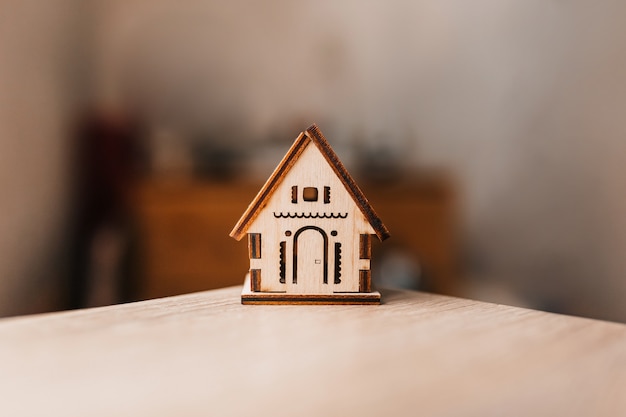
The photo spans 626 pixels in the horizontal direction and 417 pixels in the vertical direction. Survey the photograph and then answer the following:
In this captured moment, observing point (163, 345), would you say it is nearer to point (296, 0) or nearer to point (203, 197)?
point (203, 197)

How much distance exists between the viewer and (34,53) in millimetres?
1268

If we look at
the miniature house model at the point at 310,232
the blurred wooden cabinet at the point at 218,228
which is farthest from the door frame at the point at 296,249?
the blurred wooden cabinet at the point at 218,228

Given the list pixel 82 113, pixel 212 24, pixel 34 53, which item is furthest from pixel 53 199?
pixel 212 24

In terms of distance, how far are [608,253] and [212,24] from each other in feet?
3.35

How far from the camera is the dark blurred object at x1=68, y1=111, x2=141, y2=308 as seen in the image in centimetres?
135

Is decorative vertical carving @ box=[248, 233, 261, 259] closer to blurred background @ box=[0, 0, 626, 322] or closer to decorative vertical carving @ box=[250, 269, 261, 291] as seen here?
decorative vertical carving @ box=[250, 269, 261, 291]

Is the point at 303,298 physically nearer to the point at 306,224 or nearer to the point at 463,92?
the point at 306,224

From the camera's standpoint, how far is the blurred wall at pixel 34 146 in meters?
1.20

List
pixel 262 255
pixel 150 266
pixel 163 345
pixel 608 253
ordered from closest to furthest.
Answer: pixel 163 345 < pixel 262 255 < pixel 608 253 < pixel 150 266

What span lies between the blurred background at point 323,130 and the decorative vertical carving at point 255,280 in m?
0.40

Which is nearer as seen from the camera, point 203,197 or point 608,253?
point 608,253

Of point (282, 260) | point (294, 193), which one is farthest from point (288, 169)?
point (282, 260)

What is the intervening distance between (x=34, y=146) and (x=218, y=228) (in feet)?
1.50

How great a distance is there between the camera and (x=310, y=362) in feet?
1.84
